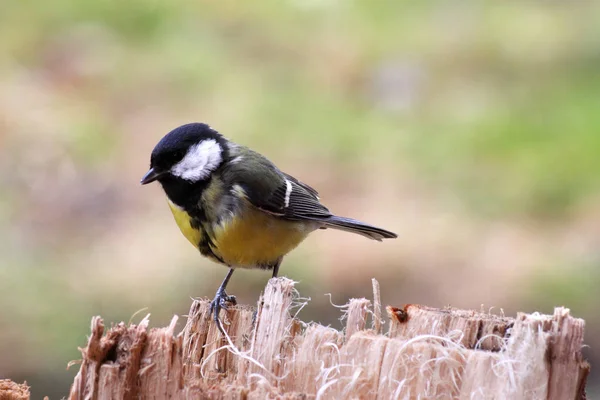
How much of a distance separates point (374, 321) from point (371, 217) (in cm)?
247

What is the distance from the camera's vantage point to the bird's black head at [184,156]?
2371 mm

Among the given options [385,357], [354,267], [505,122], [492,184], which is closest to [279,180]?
[354,267]

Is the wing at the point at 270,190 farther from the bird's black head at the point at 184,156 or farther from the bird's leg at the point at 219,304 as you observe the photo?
the bird's leg at the point at 219,304

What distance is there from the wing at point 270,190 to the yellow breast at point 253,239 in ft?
0.13

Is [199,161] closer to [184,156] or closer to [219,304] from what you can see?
[184,156]

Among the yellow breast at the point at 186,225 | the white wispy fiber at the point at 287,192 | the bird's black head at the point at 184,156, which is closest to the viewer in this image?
the bird's black head at the point at 184,156

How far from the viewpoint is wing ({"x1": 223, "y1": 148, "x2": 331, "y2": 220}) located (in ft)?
8.54

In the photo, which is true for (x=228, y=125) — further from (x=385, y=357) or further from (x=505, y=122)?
(x=385, y=357)

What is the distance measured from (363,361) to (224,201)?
3.57 feet

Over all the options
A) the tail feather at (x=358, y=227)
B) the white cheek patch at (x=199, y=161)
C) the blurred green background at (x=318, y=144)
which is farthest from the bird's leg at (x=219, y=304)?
the blurred green background at (x=318, y=144)

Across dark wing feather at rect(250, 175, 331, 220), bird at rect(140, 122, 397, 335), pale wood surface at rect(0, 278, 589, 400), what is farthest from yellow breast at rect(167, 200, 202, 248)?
pale wood surface at rect(0, 278, 589, 400)

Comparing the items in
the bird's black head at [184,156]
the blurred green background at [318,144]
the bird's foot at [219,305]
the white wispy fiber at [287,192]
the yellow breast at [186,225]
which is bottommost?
the bird's foot at [219,305]

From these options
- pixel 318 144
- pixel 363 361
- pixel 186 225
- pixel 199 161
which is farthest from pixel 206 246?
pixel 318 144

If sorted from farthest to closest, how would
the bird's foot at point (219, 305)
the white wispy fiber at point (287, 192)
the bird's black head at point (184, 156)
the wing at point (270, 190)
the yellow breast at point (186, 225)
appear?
the white wispy fiber at point (287, 192) → the wing at point (270, 190) → the yellow breast at point (186, 225) → the bird's black head at point (184, 156) → the bird's foot at point (219, 305)
